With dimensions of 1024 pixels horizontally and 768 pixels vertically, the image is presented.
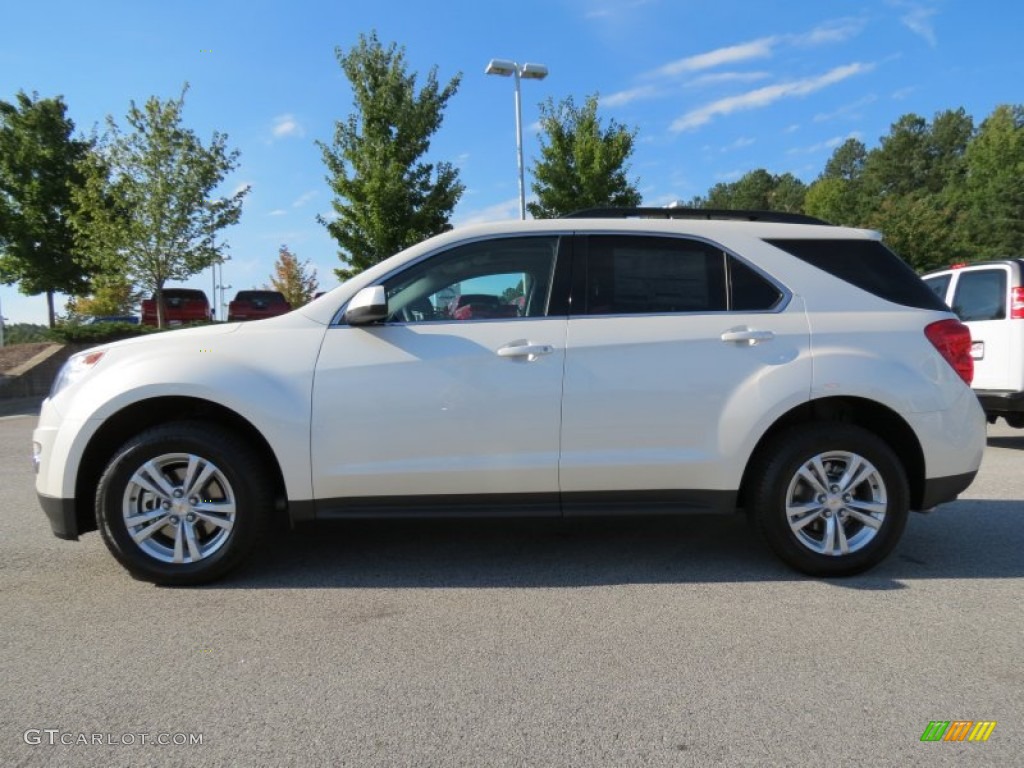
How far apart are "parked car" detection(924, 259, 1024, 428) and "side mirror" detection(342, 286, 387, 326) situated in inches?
239

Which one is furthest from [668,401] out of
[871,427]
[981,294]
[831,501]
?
[981,294]

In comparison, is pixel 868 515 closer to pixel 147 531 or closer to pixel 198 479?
pixel 198 479

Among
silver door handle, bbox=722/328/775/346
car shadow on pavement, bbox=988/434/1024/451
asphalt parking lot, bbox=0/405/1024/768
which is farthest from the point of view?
car shadow on pavement, bbox=988/434/1024/451

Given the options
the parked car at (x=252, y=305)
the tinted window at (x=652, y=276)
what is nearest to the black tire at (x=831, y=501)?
the tinted window at (x=652, y=276)

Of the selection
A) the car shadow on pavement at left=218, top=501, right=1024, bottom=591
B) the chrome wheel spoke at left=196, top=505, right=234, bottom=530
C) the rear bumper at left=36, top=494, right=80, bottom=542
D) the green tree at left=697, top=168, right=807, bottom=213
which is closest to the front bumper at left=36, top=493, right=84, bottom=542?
the rear bumper at left=36, top=494, right=80, bottom=542

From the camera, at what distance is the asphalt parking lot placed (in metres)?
2.30

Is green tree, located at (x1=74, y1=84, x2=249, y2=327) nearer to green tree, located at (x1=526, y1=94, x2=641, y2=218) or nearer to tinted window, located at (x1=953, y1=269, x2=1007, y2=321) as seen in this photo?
green tree, located at (x1=526, y1=94, x2=641, y2=218)

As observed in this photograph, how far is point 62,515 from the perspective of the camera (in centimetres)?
359

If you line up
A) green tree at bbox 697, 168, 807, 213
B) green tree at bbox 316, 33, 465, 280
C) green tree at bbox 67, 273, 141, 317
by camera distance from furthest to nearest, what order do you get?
green tree at bbox 697, 168, 807, 213, green tree at bbox 67, 273, 141, 317, green tree at bbox 316, 33, 465, 280

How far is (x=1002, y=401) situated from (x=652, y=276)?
5391mm

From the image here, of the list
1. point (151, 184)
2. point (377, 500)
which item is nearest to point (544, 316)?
point (377, 500)

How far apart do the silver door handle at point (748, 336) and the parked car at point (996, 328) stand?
454 cm

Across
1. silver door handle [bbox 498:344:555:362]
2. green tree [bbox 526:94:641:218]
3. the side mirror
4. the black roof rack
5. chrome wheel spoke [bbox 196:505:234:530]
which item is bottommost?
chrome wheel spoke [bbox 196:505:234:530]

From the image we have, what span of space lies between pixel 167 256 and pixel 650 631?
17828 mm
